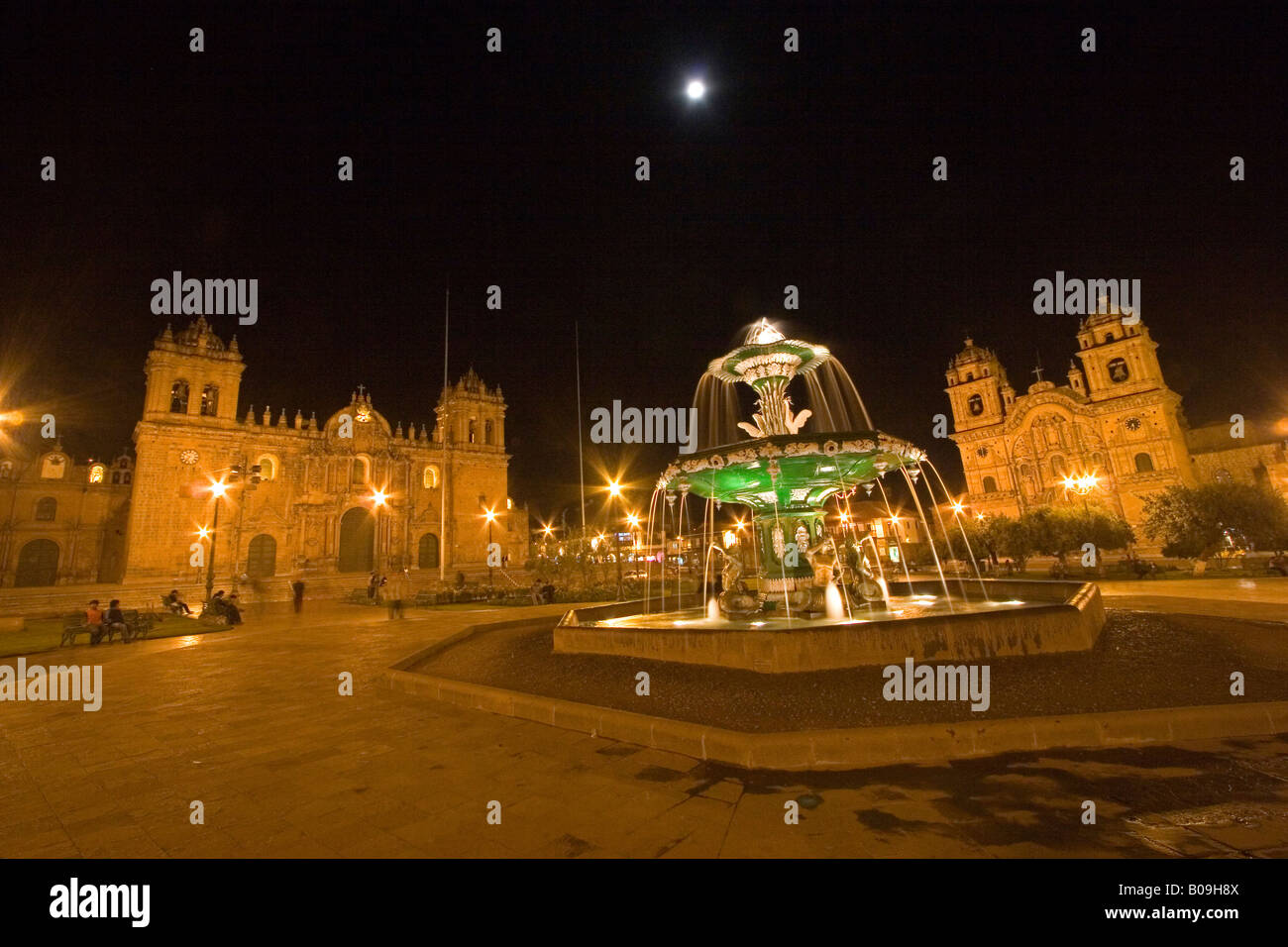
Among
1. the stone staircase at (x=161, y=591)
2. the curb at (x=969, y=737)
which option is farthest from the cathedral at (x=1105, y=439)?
the curb at (x=969, y=737)

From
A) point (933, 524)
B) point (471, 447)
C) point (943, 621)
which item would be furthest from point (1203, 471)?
point (471, 447)

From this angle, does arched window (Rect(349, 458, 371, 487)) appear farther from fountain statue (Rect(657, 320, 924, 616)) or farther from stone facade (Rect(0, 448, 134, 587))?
fountain statue (Rect(657, 320, 924, 616))

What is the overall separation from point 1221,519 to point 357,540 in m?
51.8

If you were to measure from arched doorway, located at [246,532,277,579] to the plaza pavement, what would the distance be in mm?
35600

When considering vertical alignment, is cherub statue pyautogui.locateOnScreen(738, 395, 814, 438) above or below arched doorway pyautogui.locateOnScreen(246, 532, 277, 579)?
above

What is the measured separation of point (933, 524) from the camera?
62.2m

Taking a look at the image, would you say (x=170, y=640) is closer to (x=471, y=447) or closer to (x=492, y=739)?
(x=492, y=739)

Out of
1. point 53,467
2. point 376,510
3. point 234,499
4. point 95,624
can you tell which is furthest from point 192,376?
point 95,624

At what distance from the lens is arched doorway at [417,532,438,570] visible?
141ft

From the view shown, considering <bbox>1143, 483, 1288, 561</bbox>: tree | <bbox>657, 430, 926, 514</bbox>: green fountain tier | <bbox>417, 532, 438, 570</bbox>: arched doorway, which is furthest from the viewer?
<bbox>417, 532, 438, 570</bbox>: arched doorway

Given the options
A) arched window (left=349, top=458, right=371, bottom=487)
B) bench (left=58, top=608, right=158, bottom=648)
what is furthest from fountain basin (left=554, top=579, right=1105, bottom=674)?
arched window (left=349, top=458, right=371, bottom=487)

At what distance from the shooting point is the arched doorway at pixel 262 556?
1399 inches

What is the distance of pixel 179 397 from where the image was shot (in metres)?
35.6
